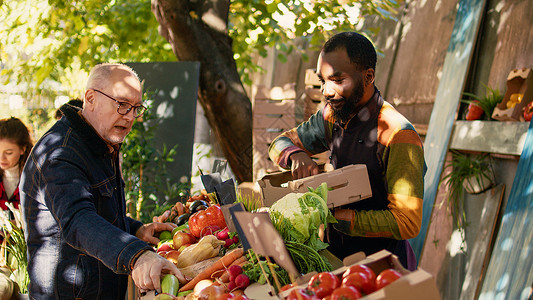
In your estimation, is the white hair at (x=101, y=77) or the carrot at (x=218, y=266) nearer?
the carrot at (x=218, y=266)

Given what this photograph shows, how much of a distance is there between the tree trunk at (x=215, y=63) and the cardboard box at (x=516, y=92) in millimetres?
2707

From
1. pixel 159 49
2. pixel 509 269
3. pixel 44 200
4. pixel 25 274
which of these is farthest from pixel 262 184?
pixel 159 49

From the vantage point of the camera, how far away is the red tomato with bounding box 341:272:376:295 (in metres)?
1.30

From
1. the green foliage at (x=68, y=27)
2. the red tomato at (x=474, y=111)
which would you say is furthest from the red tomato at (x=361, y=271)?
the green foliage at (x=68, y=27)

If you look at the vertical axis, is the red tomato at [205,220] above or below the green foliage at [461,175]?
below

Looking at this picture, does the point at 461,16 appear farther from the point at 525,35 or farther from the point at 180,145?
→ the point at 180,145

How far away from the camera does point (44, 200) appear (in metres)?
2.12

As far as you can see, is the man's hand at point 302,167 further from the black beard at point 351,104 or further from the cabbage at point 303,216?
the cabbage at point 303,216

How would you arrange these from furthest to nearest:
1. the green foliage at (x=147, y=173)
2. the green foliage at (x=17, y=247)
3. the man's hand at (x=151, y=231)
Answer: the green foliage at (x=147, y=173), the green foliage at (x=17, y=247), the man's hand at (x=151, y=231)

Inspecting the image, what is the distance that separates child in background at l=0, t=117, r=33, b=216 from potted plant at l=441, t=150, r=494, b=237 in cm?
344

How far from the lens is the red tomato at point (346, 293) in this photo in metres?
1.24

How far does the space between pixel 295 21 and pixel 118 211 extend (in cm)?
350

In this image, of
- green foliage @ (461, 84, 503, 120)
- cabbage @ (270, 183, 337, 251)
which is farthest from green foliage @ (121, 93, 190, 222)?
cabbage @ (270, 183, 337, 251)

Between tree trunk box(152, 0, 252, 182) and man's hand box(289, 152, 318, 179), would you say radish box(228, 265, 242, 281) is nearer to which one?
man's hand box(289, 152, 318, 179)
